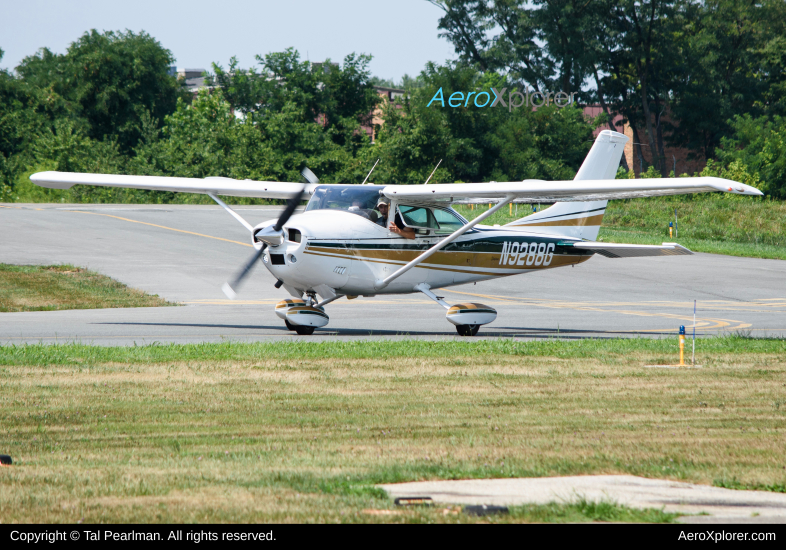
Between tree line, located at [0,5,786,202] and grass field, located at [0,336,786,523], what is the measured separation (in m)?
50.4

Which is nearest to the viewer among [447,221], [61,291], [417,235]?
[417,235]

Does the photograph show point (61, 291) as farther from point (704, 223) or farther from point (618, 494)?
point (704, 223)

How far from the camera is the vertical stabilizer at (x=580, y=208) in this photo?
18828 mm

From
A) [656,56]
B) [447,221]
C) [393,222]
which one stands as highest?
[656,56]

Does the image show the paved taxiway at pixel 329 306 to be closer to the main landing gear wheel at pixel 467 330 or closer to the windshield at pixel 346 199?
the main landing gear wheel at pixel 467 330

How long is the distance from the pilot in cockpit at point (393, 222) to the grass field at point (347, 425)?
393 cm

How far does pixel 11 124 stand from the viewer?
→ 79938 mm

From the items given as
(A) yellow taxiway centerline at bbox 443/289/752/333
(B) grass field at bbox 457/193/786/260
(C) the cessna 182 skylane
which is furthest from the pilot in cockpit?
(B) grass field at bbox 457/193/786/260

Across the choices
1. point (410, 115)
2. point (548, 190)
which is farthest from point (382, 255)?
Answer: point (410, 115)

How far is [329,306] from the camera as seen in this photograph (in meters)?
22.3

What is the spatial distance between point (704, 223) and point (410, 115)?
85.1ft

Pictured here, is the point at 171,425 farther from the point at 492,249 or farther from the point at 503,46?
the point at 503,46

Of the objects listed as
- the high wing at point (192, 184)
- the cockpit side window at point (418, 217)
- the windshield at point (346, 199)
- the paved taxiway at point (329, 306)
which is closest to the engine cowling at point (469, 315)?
the paved taxiway at point (329, 306)
